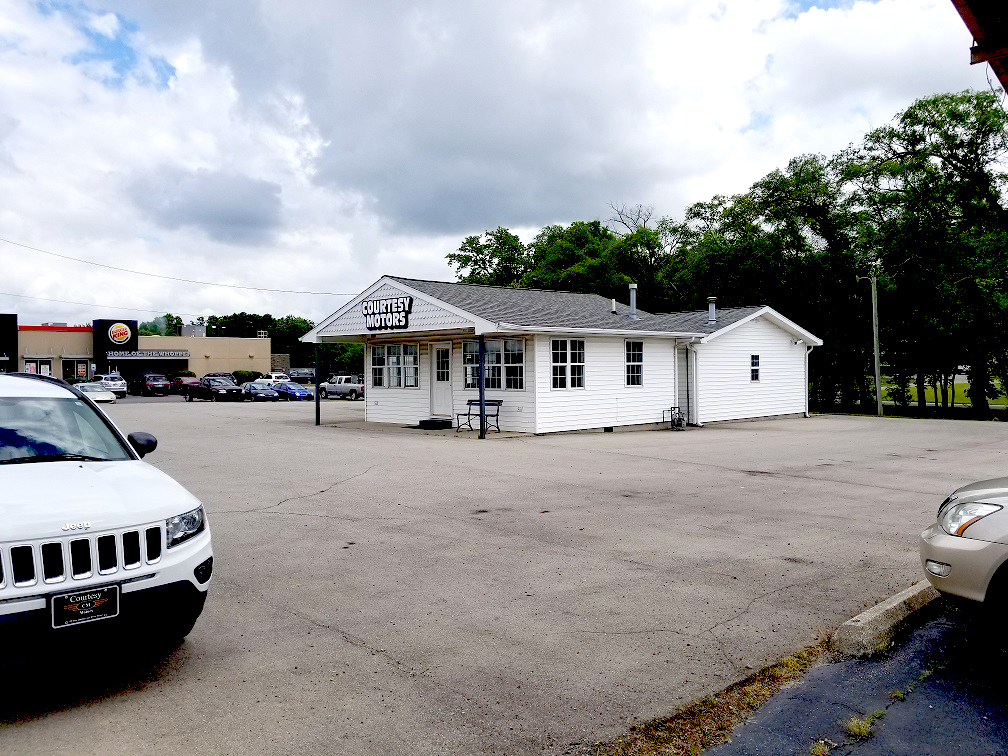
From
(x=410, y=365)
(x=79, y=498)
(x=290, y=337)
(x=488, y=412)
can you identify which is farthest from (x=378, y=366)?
(x=290, y=337)

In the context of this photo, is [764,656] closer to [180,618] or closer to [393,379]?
[180,618]

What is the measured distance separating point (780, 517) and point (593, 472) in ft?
14.0

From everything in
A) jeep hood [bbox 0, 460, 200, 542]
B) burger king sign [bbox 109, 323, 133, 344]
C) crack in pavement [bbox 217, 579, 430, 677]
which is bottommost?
crack in pavement [bbox 217, 579, 430, 677]

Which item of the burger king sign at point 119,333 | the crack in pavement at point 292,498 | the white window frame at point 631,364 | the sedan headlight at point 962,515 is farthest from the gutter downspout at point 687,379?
the burger king sign at point 119,333

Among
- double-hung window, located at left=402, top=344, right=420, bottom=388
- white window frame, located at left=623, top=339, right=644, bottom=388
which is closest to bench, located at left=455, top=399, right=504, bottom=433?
double-hung window, located at left=402, top=344, right=420, bottom=388

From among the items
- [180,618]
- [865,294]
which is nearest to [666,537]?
[180,618]

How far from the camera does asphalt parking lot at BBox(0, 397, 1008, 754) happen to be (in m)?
3.72

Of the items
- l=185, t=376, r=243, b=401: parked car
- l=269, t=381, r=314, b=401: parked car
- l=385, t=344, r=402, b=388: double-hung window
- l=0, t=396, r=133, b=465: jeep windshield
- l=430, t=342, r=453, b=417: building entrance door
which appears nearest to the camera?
l=0, t=396, r=133, b=465: jeep windshield

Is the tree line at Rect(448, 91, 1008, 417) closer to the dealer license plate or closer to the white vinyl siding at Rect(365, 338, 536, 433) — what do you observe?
the white vinyl siding at Rect(365, 338, 536, 433)

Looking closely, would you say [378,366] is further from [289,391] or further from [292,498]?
[289,391]

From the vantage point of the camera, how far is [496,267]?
194 feet

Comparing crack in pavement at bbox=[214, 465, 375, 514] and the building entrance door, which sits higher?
the building entrance door

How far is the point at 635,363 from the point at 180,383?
39.7 meters

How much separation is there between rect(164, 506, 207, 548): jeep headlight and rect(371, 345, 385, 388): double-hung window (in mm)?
20529
